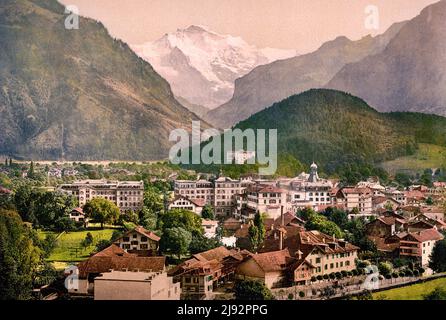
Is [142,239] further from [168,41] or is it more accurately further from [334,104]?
[334,104]

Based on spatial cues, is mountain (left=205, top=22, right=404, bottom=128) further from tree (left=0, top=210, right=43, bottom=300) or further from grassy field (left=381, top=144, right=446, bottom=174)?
tree (left=0, top=210, right=43, bottom=300)

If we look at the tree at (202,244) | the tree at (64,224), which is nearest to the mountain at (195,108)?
the tree at (64,224)

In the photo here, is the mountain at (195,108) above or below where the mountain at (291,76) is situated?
below

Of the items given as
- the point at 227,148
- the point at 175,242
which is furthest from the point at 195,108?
the point at 175,242

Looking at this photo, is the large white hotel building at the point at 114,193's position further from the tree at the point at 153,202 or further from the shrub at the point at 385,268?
the shrub at the point at 385,268

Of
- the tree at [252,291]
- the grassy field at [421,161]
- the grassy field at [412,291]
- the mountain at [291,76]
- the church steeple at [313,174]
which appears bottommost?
the grassy field at [412,291]

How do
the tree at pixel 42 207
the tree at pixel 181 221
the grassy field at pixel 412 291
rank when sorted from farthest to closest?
the tree at pixel 42 207, the tree at pixel 181 221, the grassy field at pixel 412 291

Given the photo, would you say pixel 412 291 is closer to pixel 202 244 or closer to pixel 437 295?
pixel 437 295
